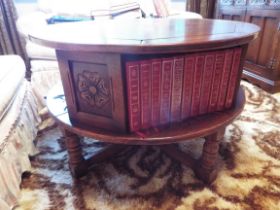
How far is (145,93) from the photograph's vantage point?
0.68m

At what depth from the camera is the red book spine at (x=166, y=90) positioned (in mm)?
668

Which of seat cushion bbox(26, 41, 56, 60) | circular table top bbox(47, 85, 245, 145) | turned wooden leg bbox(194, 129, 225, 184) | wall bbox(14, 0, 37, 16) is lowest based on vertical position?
turned wooden leg bbox(194, 129, 225, 184)

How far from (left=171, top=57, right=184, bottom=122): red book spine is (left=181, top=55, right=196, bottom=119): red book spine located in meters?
0.01

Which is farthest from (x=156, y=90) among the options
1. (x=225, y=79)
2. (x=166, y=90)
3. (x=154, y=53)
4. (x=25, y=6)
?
(x=25, y=6)

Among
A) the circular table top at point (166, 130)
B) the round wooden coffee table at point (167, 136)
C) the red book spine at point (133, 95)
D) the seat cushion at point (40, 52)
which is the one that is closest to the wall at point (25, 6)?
the seat cushion at point (40, 52)

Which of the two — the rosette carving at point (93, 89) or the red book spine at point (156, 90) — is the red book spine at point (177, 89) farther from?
the rosette carving at point (93, 89)

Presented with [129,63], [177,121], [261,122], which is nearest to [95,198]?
[177,121]

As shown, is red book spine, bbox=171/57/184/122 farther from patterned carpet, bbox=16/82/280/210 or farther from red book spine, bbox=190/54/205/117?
patterned carpet, bbox=16/82/280/210

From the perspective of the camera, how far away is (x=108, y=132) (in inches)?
27.8

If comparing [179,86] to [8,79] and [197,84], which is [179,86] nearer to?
[197,84]

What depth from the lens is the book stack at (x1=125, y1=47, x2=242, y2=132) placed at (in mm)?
660

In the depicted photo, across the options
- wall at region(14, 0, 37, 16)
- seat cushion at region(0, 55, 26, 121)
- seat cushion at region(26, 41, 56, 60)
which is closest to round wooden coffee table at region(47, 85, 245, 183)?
seat cushion at region(0, 55, 26, 121)

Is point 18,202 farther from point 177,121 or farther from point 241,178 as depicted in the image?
point 241,178

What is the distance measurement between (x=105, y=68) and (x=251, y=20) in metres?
1.55
